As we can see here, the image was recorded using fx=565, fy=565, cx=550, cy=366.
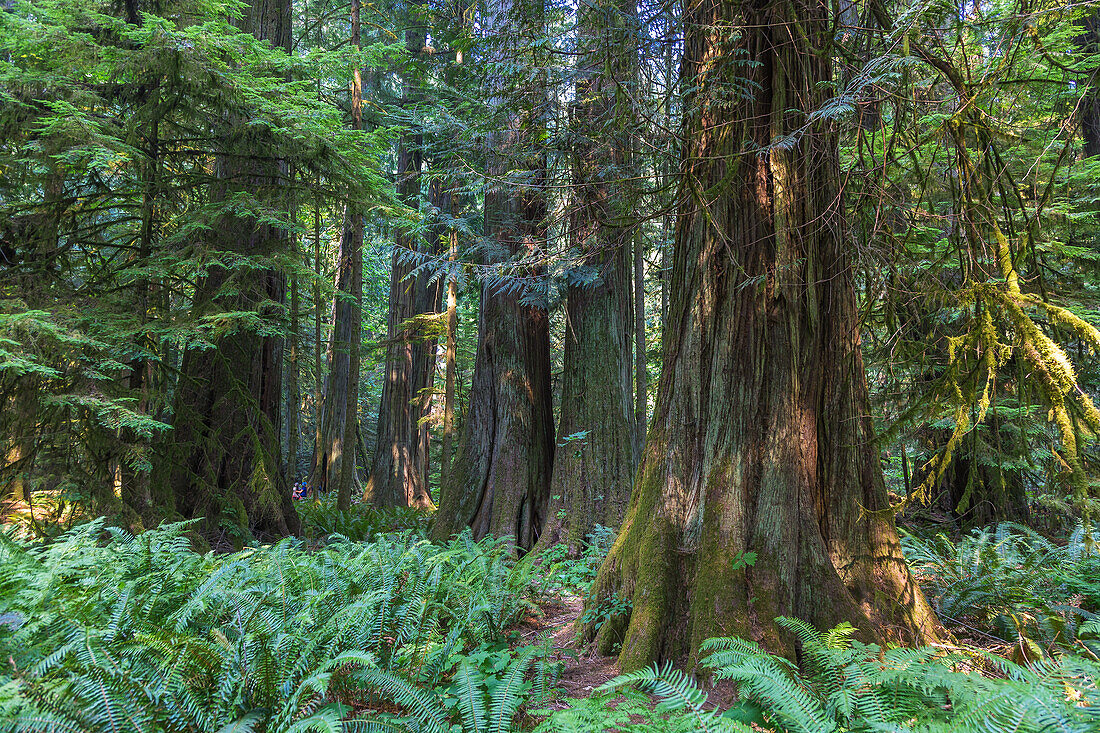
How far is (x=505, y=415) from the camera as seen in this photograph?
7234 millimetres

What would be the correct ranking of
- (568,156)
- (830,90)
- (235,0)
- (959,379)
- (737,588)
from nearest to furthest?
(959,379)
(737,588)
(830,90)
(568,156)
(235,0)

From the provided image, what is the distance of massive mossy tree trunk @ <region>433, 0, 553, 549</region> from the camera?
22.9ft

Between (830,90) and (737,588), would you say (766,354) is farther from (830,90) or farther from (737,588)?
(830,90)

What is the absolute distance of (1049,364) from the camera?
2412 mm

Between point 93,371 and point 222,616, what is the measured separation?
10.1 feet

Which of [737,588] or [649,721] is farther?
[737,588]

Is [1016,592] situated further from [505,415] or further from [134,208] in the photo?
[134,208]

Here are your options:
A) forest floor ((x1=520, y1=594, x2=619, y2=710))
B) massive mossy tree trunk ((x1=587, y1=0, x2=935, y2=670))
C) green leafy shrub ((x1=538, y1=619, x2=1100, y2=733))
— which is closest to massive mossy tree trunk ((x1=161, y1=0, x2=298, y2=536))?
forest floor ((x1=520, y1=594, x2=619, y2=710))

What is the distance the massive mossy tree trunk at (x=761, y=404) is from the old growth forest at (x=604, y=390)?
0.02 meters

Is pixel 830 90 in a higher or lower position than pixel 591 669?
higher

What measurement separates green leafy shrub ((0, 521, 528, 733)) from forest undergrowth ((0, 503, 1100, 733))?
0.5 inches

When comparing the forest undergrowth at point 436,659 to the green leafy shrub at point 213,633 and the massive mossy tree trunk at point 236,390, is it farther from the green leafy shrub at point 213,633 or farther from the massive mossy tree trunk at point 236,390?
the massive mossy tree trunk at point 236,390

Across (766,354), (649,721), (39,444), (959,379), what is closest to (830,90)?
(766,354)

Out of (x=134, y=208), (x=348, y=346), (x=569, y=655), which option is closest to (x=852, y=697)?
(x=569, y=655)
